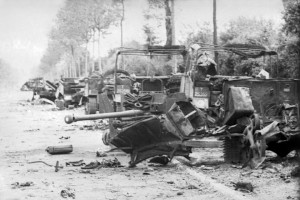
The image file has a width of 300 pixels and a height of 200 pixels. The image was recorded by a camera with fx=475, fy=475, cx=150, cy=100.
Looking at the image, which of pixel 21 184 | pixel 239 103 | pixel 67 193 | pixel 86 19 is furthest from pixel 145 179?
pixel 86 19

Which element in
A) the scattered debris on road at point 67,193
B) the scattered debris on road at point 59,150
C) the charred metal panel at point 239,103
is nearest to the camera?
the scattered debris on road at point 67,193

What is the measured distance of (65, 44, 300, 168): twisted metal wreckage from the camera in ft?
24.2

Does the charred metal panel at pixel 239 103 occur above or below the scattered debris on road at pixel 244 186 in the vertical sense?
above

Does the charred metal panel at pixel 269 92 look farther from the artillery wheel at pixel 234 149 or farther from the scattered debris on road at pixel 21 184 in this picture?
the scattered debris on road at pixel 21 184

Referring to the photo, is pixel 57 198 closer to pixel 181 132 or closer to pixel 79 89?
pixel 181 132

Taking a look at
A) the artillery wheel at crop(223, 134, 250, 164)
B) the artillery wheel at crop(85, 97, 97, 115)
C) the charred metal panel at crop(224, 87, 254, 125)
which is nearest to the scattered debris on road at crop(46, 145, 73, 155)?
the artillery wheel at crop(223, 134, 250, 164)

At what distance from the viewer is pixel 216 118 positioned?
8211mm

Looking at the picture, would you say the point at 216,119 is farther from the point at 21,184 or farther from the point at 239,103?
the point at 21,184

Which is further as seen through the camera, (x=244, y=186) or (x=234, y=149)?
(x=234, y=149)

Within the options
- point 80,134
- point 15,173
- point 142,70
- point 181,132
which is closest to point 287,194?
point 181,132

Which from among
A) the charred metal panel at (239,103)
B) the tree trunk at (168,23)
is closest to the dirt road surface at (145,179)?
the charred metal panel at (239,103)

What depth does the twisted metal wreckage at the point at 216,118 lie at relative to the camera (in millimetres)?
7391

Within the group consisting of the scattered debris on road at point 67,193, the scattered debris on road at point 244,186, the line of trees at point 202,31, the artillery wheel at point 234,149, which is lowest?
the scattered debris on road at point 67,193

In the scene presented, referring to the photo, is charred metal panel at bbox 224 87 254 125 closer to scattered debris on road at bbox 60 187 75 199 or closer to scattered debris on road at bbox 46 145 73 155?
scattered debris on road at bbox 60 187 75 199
